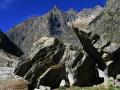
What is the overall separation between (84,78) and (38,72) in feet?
18.5

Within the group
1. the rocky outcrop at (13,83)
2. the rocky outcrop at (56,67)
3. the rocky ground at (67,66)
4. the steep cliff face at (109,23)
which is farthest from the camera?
the steep cliff face at (109,23)

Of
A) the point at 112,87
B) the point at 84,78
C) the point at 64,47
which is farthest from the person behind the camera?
the point at 64,47

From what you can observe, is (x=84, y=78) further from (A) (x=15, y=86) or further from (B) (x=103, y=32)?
(B) (x=103, y=32)

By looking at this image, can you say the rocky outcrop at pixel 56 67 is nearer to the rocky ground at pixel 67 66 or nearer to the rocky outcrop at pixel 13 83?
the rocky ground at pixel 67 66

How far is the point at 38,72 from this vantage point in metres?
45.3

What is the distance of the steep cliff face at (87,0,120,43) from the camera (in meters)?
55.2

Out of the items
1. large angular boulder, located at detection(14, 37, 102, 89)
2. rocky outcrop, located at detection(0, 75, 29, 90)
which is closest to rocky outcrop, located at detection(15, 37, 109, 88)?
large angular boulder, located at detection(14, 37, 102, 89)

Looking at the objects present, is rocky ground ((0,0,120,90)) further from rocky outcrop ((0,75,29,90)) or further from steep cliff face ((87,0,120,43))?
steep cliff face ((87,0,120,43))

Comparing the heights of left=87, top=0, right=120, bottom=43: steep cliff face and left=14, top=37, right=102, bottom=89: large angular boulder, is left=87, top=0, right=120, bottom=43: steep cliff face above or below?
above

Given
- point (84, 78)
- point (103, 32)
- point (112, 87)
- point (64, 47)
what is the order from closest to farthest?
point (112, 87) < point (84, 78) < point (64, 47) < point (103, 32)

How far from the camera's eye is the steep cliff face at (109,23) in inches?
2174

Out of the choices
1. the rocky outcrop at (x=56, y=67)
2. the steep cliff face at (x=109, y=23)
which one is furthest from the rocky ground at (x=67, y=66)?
the steep cliff face at (x=109, y=23)

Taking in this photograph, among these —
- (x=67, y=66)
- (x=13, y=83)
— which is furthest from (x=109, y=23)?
(x=13, y=83)

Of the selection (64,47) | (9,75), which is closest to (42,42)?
(64,47)
